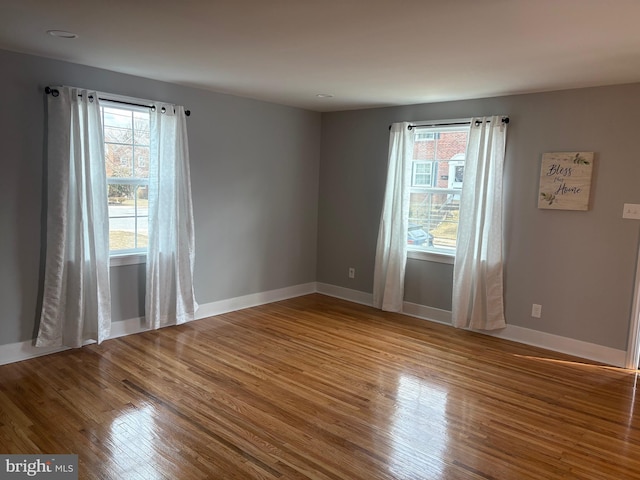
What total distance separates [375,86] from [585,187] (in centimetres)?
200

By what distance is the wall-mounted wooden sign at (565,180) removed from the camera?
3818mm

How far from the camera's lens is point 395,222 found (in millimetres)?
4953

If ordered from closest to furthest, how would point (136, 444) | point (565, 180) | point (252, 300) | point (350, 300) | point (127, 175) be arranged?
point (136, 444)
point (565, 180)
point (127, 175)
point (252, 300)
point (350, 300)

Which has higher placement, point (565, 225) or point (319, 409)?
point (565, 225)

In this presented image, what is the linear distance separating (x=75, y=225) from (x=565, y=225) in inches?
163

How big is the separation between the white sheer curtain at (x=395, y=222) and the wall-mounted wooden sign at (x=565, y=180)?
1.36 metres

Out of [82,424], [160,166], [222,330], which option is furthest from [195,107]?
[82,424]

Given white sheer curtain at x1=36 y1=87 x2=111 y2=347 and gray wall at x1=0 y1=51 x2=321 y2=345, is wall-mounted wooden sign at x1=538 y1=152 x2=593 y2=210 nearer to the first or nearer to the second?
gray wall at x1=0 y1=51 x2=321 y2=345

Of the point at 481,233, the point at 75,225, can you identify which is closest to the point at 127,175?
the point at 75,225

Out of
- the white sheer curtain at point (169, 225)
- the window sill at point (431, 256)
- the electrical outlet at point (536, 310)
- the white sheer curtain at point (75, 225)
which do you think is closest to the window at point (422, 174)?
the window sill at point (431, 256)

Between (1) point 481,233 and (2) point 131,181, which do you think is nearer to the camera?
(2) point 131,181

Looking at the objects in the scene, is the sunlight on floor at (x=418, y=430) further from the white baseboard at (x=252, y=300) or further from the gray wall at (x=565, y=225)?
the white baseboard at (x=252, y=300)

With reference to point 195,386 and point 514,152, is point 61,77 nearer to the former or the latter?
point 195,386

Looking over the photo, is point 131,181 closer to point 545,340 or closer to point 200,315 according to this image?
point 200,315
